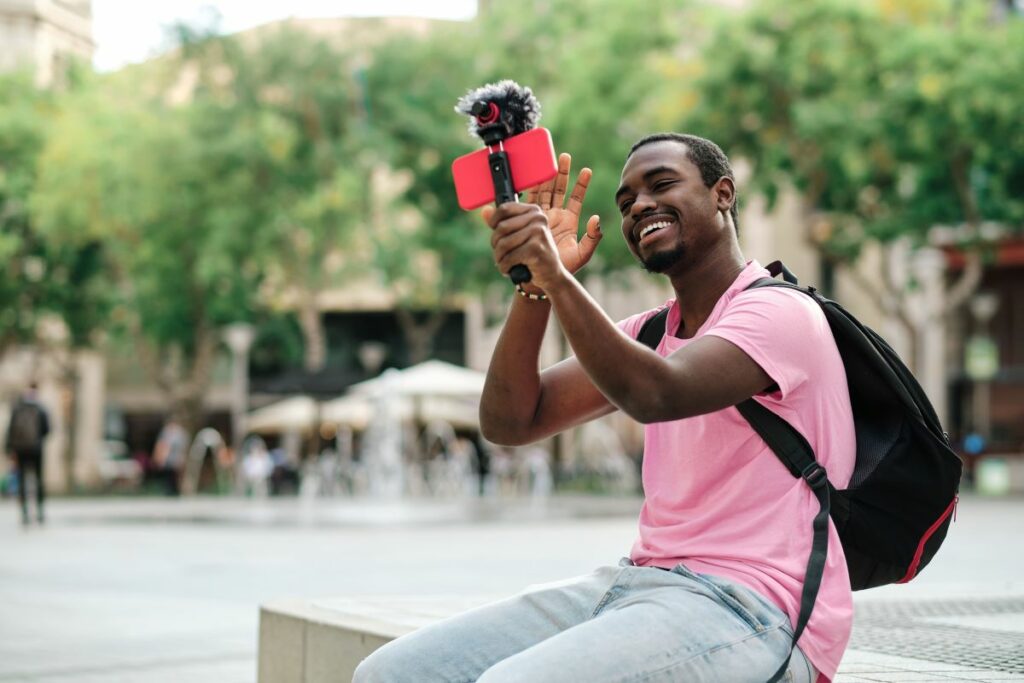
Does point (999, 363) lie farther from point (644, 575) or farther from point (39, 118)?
point (644, 575)

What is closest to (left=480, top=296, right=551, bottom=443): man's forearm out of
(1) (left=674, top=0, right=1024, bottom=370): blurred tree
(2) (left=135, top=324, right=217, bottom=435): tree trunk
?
(1) (left=674, top=0, right=1024, bottom=370): blurred tree

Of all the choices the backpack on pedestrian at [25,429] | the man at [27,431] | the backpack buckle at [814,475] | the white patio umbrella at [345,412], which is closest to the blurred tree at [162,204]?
the white patio umbrella at [345,412]

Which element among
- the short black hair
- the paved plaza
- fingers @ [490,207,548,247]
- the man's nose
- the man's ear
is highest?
the short black hair

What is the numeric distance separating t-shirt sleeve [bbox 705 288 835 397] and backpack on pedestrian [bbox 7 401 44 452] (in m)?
16.0

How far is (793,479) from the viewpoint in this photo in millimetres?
2725

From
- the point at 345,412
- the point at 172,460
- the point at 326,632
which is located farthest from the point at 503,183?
the point at 345,412

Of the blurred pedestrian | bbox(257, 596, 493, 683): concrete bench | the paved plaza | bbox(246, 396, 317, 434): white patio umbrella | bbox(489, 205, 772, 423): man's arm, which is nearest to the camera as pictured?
bbox(489, 205, 772, 423): man's arm

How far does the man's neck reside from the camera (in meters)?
2.99

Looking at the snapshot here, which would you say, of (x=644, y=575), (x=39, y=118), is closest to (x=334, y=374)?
(x=39, y=118)

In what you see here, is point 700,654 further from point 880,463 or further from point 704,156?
point 704,156

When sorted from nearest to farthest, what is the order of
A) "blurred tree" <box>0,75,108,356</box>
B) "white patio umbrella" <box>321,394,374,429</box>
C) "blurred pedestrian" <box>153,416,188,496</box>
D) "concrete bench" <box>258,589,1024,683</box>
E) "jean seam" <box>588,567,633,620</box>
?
"jean seam" <box>588,567,633,620</box> < "concrete bench" <box>258,589,1024,683</box> < "blurred pedestrian" <box>153,416,188,496</box> < "white patio umbrella" <box>321,394,374,429</box> < "blurred tree" <box>0,75,108,356</box>

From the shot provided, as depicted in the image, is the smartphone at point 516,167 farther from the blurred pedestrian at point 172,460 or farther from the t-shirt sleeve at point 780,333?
the blurred pedestrian at point 172,460

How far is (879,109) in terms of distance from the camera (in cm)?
2702

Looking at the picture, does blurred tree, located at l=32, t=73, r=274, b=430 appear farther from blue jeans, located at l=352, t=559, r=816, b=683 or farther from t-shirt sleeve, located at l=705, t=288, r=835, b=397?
t-shirt sleeve, located at l=705, t=288, r=835, b=397
